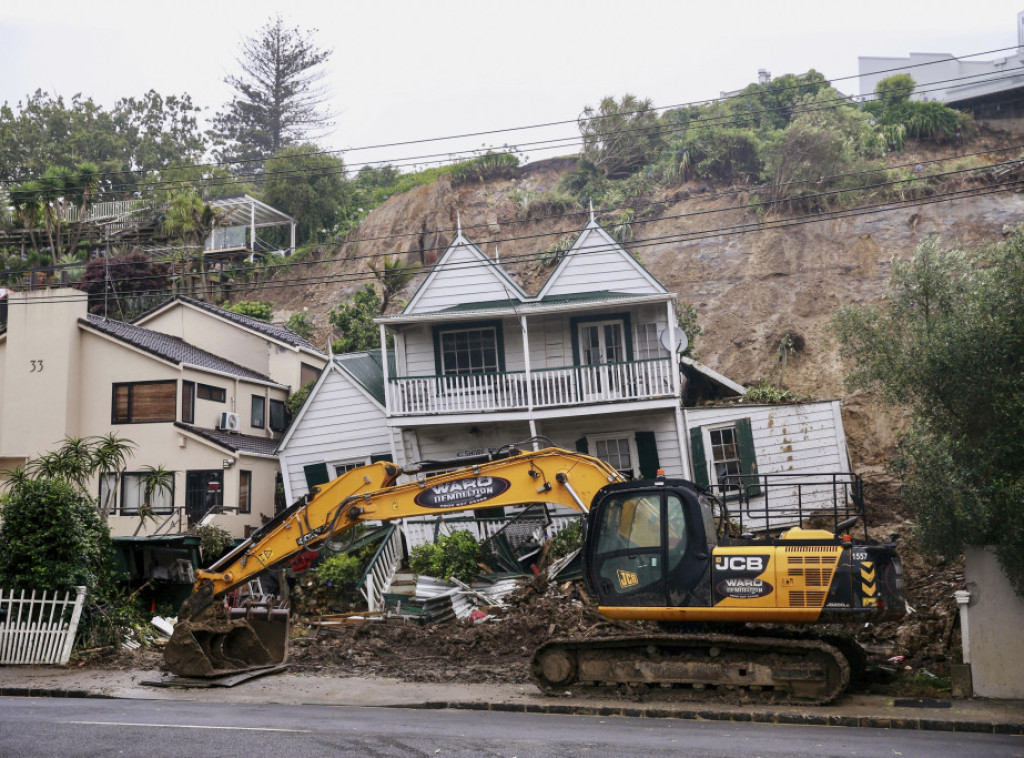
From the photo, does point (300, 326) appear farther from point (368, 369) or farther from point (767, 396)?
point (767, 396)

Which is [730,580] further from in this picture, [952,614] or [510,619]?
[510,619]

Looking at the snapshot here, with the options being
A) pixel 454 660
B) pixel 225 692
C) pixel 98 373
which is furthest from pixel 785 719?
pixel 98 373

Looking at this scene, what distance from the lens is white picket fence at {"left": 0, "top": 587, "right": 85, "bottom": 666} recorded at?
1783 cm

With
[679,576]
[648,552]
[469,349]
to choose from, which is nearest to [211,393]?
[469,349]

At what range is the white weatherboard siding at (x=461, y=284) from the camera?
2664 cm

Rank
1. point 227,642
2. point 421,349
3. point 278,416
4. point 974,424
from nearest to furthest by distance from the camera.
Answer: point 974,424 < point 227,642 < point 421,349 < point 278,416

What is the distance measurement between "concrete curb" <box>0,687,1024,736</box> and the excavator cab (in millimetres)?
1347

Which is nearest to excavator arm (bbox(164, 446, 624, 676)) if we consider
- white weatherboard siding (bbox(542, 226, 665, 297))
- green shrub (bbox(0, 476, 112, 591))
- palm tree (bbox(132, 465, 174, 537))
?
green shrub (bbox(0, 476, 112, 591))

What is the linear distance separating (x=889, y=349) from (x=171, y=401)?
20.2 meters

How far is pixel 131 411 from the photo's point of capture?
29.2 meters

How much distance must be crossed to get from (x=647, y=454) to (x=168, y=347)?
15.7 metres

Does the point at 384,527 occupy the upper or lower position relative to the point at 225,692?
upper

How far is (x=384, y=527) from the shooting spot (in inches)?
938

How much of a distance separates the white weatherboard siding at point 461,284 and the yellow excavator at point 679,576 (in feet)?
40.4
